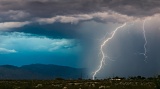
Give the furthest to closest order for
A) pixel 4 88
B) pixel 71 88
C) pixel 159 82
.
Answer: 1. pixel 71 88
2. pixel 4 88
3. pixel 159 82

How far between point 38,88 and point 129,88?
21028mm

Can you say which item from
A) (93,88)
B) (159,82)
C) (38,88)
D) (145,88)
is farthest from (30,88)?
(159,82)

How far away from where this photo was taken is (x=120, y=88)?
7656cm

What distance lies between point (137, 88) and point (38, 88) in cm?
2292

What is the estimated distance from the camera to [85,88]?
76250 millimetres

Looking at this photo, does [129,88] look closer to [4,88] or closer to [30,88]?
[30,88]

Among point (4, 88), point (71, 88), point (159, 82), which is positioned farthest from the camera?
point (71, 88)

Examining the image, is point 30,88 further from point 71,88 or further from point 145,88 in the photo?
point 145,88

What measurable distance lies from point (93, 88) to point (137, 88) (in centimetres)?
1039

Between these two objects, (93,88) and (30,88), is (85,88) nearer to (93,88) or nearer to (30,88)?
(93,88)

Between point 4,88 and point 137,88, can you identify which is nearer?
point 4,88

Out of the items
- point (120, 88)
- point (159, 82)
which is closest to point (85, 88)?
point (120, 88)

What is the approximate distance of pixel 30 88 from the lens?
252 feet

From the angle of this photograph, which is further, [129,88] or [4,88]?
[129,88]
